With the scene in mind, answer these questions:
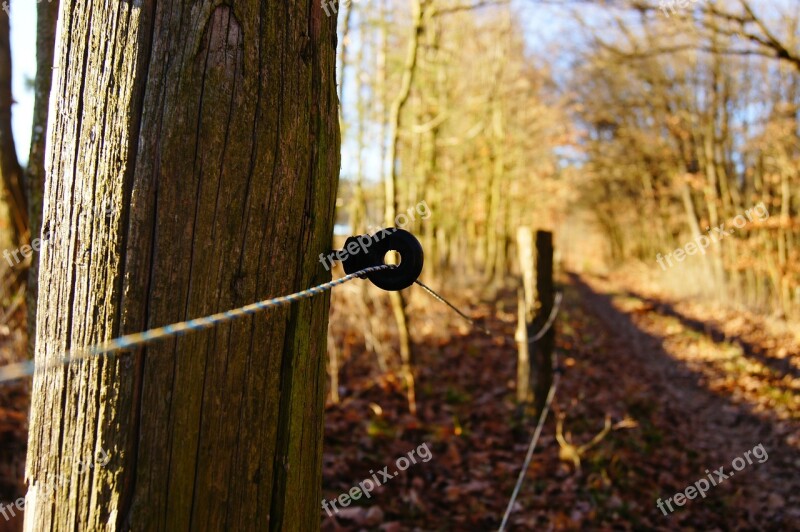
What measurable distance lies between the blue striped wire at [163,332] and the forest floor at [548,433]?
3154mm

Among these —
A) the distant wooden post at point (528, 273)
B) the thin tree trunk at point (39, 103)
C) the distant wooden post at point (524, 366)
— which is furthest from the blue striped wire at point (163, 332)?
the distant wooden post at point (524, 366)

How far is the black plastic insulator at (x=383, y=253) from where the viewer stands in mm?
1454

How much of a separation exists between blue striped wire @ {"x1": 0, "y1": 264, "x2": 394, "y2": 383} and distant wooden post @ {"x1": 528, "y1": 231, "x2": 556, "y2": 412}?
5013 millimetres

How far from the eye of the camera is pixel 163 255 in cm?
113

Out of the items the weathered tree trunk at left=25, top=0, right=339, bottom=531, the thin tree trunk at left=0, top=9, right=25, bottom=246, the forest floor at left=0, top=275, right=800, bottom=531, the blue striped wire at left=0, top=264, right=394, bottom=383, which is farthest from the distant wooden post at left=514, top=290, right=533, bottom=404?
the weathered tree trunk at left=25, top=0, right=339, bottom=531

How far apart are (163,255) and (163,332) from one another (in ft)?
0.78

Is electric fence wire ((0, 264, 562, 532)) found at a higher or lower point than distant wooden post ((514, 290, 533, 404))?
higher

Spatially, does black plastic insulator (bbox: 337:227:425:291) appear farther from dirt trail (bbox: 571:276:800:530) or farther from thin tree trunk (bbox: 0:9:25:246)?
dirt trail (bbox: 571:276:800:530)

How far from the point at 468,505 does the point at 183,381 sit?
3881 mm

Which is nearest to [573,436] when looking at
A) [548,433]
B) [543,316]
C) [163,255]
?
[548,433]

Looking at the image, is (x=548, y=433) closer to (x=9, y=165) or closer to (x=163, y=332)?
(x=9, y=165)

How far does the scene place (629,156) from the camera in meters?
26.1

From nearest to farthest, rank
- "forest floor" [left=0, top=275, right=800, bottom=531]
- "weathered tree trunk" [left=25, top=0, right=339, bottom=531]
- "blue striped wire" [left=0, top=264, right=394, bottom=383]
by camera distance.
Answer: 1. "blue striped wire" [left=0, top=264, right=394, bottom=383]
2. "weathered tree trunk" [left=25, top=0, right=339, bottom=531]
3. "forest floor" [left=0, top=275, right=800, bottom=531]

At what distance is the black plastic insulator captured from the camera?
145 cm
